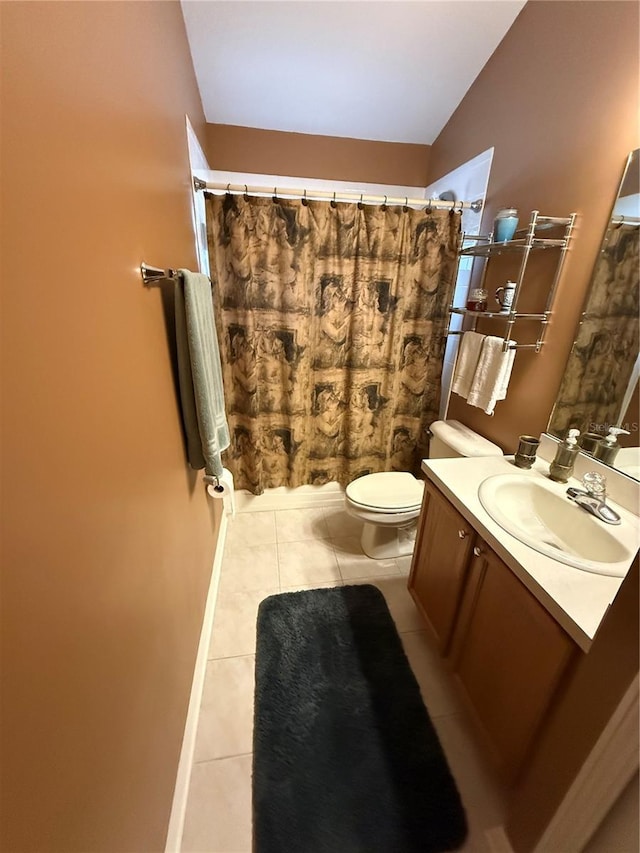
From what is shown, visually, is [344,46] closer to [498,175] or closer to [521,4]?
[521,4]

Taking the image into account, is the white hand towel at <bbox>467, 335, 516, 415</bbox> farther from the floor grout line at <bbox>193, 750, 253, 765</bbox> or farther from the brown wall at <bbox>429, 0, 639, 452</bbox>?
the floor grout line at <bbox>193, 750, 253, 765</bbox>

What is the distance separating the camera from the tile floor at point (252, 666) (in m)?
1.01

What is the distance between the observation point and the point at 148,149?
92cm

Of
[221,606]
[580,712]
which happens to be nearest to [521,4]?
[580,712]

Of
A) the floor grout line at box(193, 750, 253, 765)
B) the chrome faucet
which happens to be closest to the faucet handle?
the chrome faucet

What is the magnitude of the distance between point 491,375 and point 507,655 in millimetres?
1156

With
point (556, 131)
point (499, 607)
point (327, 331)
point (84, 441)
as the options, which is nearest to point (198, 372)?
point (84, 441)

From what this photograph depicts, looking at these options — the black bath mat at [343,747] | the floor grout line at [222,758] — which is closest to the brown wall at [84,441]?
the floor grout line at [222,758]

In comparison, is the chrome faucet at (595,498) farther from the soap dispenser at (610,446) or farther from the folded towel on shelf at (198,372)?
the folded towel on shelf at (198,372)

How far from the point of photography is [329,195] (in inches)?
68.8

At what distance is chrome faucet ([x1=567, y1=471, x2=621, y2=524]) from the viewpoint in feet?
3.54

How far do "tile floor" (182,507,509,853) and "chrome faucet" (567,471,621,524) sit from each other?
91 centimetres

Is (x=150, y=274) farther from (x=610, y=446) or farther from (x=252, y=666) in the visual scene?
(x=610, y=446)

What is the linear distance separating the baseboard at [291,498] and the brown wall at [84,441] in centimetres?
133
